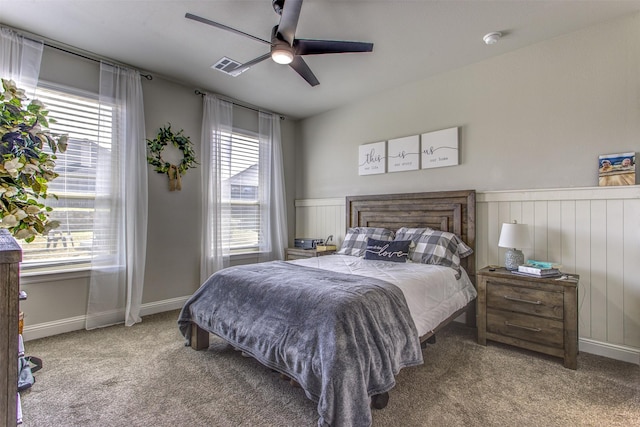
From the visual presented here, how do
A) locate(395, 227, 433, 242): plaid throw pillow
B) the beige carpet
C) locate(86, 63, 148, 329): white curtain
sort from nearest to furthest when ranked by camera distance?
the beige carpet → locate(86, 63, 148, 329): white curtain → locate(395, 227, 433, 242): plaid throw pillow

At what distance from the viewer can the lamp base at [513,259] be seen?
263 cm

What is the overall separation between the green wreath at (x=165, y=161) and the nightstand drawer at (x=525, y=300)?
3.43 metres

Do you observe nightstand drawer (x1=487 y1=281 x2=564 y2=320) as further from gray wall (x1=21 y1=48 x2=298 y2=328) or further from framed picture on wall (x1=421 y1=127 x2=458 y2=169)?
gray wall (x1=21 y1=48 x2=298 y2=328)

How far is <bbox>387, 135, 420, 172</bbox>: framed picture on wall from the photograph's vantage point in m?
3.59

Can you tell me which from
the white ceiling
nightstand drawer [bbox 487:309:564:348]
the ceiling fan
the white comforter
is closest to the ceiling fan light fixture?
the ceiling fan

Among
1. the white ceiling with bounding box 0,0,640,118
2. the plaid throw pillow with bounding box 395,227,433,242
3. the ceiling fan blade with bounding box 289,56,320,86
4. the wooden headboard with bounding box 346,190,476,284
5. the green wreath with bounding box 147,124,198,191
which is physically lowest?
the plaid throw pillow with bounding box 395,227,433,242

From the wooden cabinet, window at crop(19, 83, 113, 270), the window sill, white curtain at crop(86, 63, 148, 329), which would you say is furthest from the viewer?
white curtain at crop(86, 63, 148, 329)

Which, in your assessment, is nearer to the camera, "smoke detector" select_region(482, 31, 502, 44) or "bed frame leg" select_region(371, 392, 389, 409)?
"bed frame leg" select_region(371, 392, 389, 409)

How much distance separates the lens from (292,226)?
16.5 feet

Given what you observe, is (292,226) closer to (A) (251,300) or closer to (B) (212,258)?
(B) (212,258)

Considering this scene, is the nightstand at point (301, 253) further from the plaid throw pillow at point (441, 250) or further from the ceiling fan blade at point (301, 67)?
the ceiling fan blade at point (301, 67)

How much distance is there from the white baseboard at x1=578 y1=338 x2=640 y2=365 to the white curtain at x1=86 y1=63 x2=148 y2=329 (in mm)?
4149

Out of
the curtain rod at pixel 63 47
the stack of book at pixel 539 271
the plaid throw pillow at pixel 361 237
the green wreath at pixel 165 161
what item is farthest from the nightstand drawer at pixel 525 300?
the curtain rod at pixel 63 47

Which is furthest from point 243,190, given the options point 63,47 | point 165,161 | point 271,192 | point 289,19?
point 289,19
